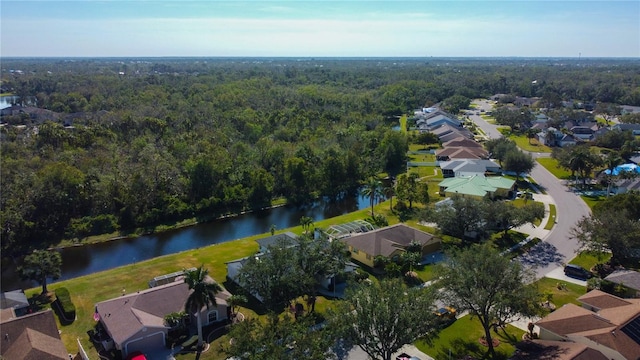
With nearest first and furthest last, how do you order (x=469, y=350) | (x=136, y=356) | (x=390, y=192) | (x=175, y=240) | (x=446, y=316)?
(x=136, y=356), (x=469, y=350), (x=446, y=316), (x=175, y=240), (x=390, y=192)

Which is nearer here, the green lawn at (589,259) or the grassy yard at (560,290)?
the grassy yard at (560,290)

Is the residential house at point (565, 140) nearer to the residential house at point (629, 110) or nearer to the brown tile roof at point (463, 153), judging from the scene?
the brown tile roof at point (463, 153)

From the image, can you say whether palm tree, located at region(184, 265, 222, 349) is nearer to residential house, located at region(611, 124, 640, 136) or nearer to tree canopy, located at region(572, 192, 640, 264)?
tree canopy, located at region(572, 192, 640, 264)

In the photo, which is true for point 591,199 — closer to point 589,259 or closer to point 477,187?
point 477,187

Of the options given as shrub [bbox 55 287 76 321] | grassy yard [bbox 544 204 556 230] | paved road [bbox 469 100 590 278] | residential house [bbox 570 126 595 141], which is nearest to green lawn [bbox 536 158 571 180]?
paved road [bbox 469 100 590 278]

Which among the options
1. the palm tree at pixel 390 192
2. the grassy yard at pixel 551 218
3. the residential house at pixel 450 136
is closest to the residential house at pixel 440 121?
the residential house at pixel 450 136

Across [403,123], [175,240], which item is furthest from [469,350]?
[403,123]
